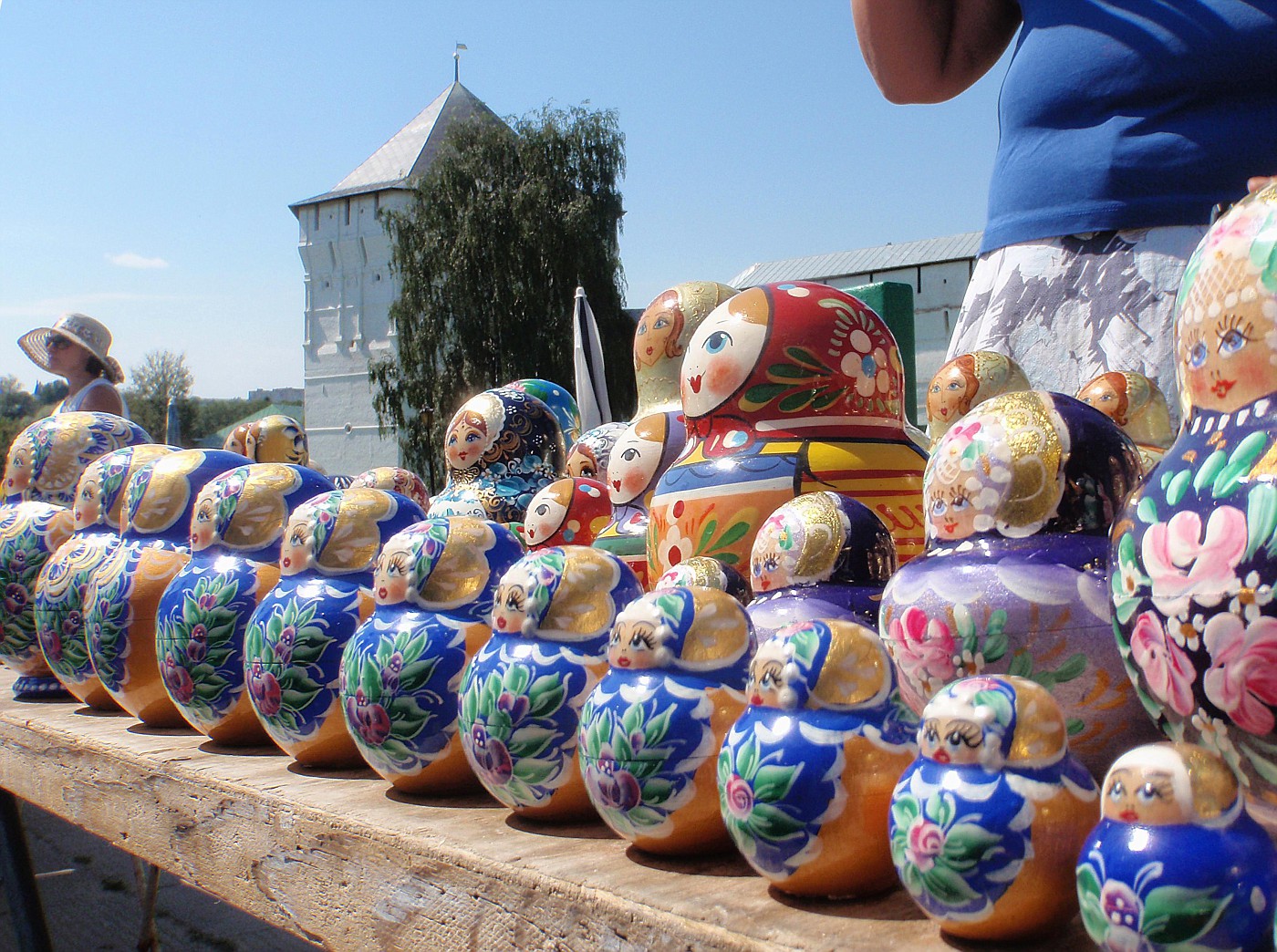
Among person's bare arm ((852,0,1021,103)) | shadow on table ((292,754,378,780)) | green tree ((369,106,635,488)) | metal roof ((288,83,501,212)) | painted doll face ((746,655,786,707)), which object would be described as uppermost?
metal roof ((288,83,501,212))

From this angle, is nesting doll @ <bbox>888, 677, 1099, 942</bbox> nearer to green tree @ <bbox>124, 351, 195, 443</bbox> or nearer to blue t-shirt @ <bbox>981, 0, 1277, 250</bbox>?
blue t-shirt @ <bbox>981, 0, 1277, 250</bbox>

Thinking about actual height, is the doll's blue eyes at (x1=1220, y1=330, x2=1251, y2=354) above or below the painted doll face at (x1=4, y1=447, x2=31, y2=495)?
above

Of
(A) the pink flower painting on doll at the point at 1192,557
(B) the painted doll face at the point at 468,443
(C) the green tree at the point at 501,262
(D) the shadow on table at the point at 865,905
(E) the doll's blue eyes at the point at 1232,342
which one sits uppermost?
(C) the green tree at the point at 501,262

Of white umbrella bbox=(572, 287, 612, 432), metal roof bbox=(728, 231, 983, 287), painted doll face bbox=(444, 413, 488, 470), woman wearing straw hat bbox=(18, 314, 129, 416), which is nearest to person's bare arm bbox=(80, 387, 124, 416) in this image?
woman wearing straw hat bbox=(18, 314, 129, 416)

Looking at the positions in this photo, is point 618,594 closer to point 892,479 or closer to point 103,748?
point 892,479

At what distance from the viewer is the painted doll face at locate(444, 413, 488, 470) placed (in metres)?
2.92

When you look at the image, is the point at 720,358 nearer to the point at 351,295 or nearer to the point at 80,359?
the point at 80,359

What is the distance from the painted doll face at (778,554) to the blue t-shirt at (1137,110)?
1158 mm

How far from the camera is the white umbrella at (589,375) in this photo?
4.50 meters

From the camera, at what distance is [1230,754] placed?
101 cm

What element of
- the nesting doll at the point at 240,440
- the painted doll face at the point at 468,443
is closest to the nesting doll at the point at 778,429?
the painted doll face at the point at 468,443

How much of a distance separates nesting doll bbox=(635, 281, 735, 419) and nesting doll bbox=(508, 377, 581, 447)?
0.47 m

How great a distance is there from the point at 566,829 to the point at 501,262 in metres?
17.4

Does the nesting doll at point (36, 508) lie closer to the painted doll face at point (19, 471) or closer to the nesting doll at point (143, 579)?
the painted doll face at point (19, 471)
